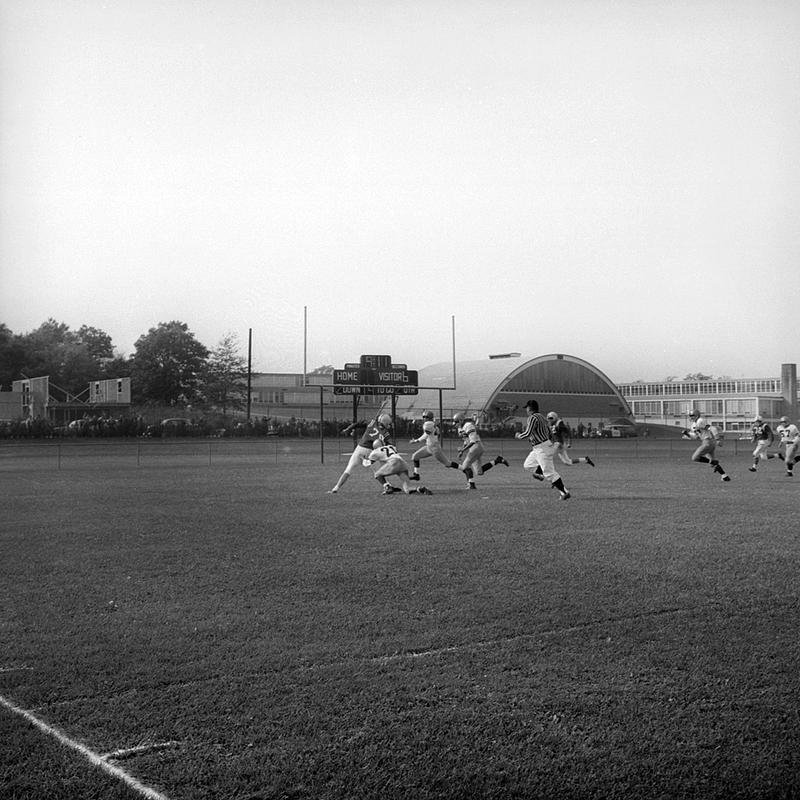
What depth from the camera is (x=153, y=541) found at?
13047mm

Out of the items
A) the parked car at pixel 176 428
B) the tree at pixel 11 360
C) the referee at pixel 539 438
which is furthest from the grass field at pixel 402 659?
the tree at pixel 11 360

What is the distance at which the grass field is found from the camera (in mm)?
4855

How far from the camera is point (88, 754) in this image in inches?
198

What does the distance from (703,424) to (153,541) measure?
687 inches

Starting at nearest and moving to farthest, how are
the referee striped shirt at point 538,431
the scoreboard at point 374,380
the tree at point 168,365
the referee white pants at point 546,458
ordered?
the referee white pants at point 546,458
the referee striped shirt at point 538,431
the scoreboard at point 374,380
the tree at point 168,365

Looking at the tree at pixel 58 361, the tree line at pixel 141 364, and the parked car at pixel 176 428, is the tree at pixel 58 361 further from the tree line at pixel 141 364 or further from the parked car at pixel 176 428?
the parked car at pixel 176 428

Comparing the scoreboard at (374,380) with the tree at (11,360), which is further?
the tree at (11,360)

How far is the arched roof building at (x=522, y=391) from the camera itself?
76188mm

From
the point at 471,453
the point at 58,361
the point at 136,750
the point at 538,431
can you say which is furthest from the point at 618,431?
the point at 136,750

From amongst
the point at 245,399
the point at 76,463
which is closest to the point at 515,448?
the point at 76,463

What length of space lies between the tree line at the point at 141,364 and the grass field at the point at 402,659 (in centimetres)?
4887

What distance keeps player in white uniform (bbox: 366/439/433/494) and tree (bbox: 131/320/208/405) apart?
49.8 metres

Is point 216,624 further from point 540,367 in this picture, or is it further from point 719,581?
point 540,367

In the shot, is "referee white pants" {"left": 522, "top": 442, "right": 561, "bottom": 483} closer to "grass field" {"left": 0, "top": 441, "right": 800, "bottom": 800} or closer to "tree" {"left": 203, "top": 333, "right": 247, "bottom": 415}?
"grass field" {"left": 0, "top": 441, "right": 800, "bottom": 800}
